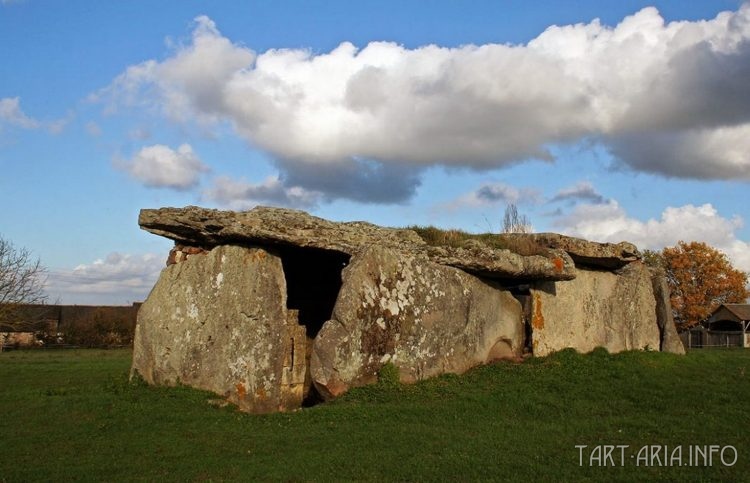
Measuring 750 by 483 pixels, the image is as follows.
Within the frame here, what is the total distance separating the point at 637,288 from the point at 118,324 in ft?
117

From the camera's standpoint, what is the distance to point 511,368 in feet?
53.9

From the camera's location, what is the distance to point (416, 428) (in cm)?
1209

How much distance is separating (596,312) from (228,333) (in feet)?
34.1

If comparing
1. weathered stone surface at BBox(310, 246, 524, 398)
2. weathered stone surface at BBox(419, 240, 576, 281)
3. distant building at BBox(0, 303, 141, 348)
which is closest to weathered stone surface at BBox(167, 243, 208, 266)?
weathered stone surface at BBox(310, 246, 524, 398)

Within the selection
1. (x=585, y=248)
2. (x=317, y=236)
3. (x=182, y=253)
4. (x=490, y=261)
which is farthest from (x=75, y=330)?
(x=585, y=248)

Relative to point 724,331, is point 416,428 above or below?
below

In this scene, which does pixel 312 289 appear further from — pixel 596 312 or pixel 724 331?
pixel 724 331

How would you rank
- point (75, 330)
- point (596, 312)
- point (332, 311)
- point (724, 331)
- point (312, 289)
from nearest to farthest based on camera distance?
1. point (332, 311)
2. point (596, 312)
3. point (312, 289)
4. point (75, 330)
5. point (724, 331)

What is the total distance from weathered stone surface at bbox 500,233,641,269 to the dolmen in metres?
0.47

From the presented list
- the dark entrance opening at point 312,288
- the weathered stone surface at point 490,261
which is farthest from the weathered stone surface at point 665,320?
the dark entrance opening at point 312,288

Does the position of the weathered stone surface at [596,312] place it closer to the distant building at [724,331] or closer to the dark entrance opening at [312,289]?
the dark entrance opening at [312,289]

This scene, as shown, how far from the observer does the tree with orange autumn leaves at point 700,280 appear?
182ft

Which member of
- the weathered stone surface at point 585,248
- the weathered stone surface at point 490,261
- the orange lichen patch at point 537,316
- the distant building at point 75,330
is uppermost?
the weathered stone surface at point 585,248

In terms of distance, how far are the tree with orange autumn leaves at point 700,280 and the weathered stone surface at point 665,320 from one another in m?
35.8
